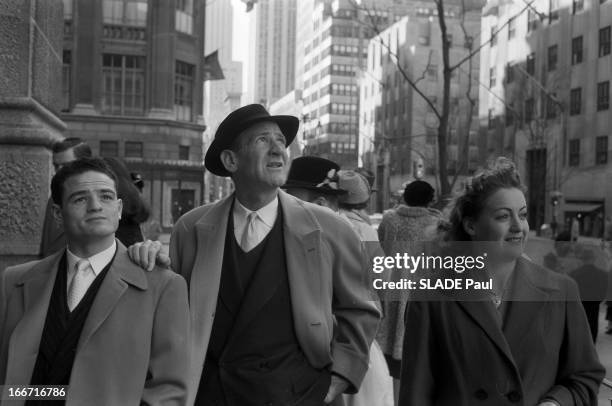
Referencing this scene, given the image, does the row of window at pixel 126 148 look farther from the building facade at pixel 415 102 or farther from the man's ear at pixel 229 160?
the building facade at pixel 415 102

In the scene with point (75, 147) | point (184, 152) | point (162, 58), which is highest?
point (162, 58)

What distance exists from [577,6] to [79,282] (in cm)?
5223

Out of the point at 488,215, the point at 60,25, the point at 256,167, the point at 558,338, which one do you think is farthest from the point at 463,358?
the point at 60,25

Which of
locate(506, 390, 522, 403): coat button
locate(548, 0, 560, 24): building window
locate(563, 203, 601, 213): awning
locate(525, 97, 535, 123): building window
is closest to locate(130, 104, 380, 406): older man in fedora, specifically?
locate(506, 390, 522, 403): coat button

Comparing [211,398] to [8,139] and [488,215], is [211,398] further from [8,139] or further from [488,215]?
[8,139]

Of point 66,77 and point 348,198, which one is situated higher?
point 66,77

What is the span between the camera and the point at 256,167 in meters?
3.93

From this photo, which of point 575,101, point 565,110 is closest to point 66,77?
point 565,110

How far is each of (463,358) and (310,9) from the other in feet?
485

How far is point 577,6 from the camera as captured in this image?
1987 inches

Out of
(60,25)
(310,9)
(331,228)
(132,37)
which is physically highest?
(310,9)

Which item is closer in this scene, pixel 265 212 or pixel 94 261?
pixel 94 261

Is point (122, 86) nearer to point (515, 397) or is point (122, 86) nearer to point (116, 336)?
point (116, 336)

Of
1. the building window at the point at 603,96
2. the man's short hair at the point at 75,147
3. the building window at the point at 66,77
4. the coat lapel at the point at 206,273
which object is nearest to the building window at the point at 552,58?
the building window at the point at 603,96
